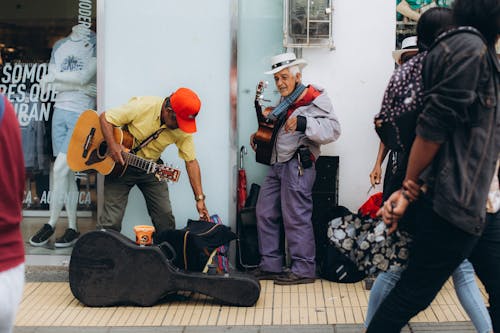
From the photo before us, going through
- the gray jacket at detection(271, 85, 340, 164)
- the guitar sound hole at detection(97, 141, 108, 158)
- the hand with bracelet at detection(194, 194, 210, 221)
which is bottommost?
the hand with bracelet at detection(194, 194, 210, 221)

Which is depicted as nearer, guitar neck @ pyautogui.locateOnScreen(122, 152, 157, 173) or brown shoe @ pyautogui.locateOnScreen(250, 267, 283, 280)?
guitar neck @ pyautogui.locateOnScreen(122, 152, 157, 173)

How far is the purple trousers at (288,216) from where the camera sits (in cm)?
614

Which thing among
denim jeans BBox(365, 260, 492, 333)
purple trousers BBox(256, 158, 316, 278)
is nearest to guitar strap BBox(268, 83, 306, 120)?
purple trousers BBox(256, 158, 316, 278)

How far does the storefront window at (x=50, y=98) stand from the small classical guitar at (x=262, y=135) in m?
1.40

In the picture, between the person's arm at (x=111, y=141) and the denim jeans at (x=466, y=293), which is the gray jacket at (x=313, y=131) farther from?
the denim jeans at (x=466, y=293)

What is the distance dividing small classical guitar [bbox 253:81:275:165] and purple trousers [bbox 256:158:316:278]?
0.11 m

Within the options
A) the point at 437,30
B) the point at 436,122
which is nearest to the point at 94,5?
the point at 437,30

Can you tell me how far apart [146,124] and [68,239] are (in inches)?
60.3

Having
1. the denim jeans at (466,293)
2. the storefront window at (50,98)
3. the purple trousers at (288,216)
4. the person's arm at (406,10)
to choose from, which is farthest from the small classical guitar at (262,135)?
the denim jeans at (466,293)

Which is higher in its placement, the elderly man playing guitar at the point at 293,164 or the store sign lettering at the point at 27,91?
the store sign lettering at the point at 27,91

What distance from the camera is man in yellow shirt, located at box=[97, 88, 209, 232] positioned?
5.77 meters

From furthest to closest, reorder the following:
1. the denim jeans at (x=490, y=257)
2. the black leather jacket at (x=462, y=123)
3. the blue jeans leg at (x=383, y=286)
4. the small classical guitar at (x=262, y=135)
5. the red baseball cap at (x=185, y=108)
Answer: the small classical guitar at (x=262, y=135) → the red baseball cap at (x=185, y=108) → the blue jeans leg at (x=383, y=286) → the denim jeans at (x=490, y=257) → the black leather jacket at (x=462, y=123)

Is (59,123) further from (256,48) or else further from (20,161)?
(20,161)

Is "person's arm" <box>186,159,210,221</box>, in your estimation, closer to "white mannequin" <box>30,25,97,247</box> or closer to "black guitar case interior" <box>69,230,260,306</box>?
"black guitar case interior" <box>69,230,260,306</box>
